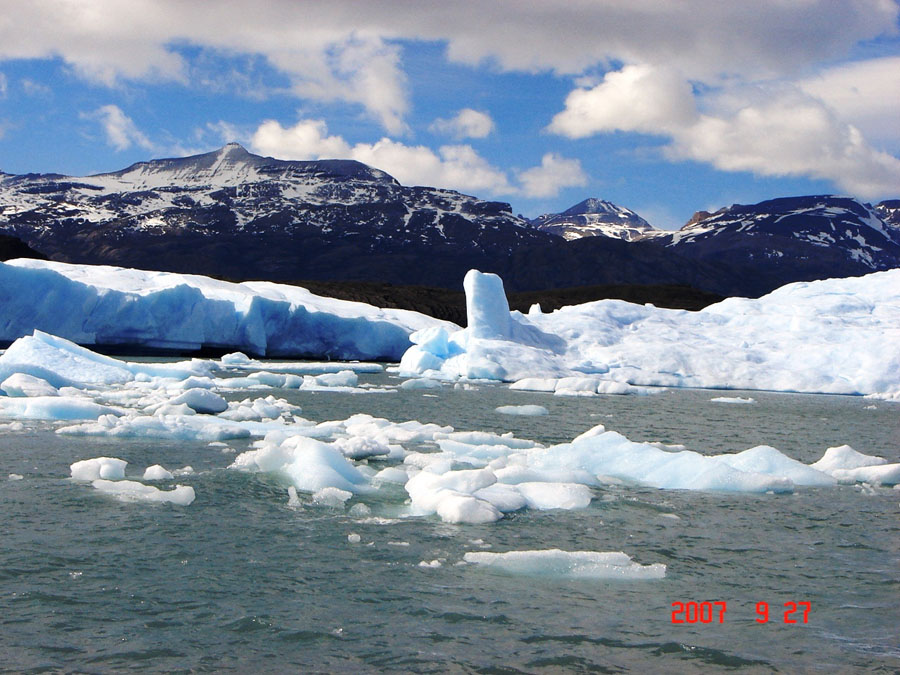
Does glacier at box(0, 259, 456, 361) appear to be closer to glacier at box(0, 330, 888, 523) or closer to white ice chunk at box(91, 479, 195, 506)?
glacier at box(0, 330, 888, 523)

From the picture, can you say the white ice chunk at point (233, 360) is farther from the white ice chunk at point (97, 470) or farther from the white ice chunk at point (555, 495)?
the white ice chunk at point (555, 495)

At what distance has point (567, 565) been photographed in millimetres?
6492

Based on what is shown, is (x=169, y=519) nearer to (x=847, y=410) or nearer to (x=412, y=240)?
(x=847, y=410)

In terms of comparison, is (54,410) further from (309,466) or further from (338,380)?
(338,380)

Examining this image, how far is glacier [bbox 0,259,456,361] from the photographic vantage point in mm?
28156

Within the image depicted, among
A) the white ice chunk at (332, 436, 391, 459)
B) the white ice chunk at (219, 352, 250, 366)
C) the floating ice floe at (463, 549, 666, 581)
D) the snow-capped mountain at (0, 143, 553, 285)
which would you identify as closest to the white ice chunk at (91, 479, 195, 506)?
the white ice chunk at (332, 436, 391, 459)

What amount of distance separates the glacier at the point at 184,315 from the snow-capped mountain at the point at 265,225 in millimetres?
96137

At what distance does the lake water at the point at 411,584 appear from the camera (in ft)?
16.3

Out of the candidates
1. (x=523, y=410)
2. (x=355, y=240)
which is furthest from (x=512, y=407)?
(x=355, y=240)

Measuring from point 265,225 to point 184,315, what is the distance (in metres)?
124

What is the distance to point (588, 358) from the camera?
27.2 metres

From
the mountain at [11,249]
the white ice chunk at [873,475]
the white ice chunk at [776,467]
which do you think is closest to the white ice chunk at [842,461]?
the white ice chunk at [873,475]

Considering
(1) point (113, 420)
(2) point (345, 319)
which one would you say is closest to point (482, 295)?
(2) point (345, 319)
